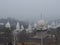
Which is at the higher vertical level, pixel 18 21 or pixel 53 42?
pixel 18 21

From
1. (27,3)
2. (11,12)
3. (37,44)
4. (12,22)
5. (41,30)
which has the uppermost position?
(27,3)

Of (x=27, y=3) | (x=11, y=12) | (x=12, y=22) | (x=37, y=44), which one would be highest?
(x=27, y=3)

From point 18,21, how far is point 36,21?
0.72 feet

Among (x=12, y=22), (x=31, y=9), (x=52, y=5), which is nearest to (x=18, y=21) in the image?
(x=12, y=22)

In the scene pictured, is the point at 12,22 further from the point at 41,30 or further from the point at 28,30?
the point at 41,30

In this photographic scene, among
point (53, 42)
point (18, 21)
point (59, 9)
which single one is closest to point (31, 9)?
point (18, 21)

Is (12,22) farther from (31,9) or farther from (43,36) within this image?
(43,36)

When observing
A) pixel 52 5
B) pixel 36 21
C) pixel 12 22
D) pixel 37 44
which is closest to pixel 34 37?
pixel 37 44

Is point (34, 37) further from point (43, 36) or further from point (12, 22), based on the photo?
point (12, 22)

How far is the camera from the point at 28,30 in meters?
1.39

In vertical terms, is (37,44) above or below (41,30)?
below

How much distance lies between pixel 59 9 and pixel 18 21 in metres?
0.52

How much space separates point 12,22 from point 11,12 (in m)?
0.12

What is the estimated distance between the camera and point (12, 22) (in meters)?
1.41
